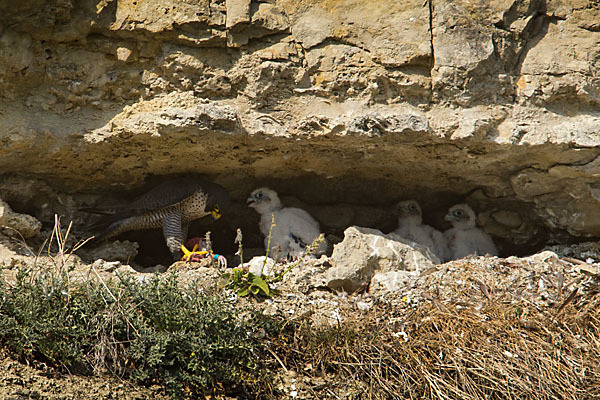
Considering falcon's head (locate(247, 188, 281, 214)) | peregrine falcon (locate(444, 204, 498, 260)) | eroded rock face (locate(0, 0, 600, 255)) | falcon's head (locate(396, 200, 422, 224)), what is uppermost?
eroded rock face (locate(0, 0, 600, 255))

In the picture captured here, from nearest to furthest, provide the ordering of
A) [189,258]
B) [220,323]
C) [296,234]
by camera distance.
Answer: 1. [220,323]
2. [189,258]
3. [296,234]

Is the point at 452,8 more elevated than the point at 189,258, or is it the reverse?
the point at 452,8

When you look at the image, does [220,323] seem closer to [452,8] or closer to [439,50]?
[439,50]

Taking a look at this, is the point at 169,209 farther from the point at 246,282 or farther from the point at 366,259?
the point at 366,259

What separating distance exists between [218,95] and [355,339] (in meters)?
1.97

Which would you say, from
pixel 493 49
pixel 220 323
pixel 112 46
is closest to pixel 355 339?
pixel 220 323

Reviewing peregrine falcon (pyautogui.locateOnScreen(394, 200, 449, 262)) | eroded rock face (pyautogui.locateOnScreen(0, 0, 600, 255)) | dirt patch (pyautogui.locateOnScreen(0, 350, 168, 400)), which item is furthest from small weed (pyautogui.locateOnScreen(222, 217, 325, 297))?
peregrine falcon (pyautogui.locateOnScreen(394, 200, 449, 262))

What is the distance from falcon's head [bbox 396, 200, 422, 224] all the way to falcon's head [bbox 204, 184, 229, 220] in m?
1.58

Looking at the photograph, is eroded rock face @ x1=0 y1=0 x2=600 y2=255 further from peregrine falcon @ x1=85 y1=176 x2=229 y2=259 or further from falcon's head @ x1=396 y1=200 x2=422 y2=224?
falcon's head @ x1=396 y1=200 x2=422 y2=224

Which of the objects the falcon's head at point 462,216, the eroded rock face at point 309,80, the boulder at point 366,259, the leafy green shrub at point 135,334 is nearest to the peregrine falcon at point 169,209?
the eroded rock face at point 309,80

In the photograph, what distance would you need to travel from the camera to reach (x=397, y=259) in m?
4.88

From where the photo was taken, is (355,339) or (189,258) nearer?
(355,339)

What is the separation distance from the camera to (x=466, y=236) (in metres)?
5.81

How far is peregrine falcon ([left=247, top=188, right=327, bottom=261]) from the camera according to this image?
557 cm
